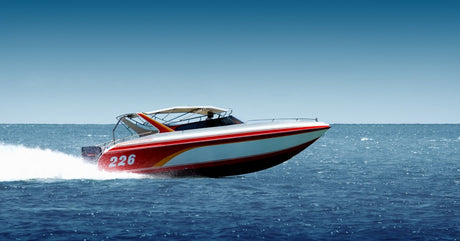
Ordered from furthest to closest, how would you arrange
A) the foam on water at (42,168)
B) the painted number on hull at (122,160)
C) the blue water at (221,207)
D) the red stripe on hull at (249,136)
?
the foam on water at (42,168)
the painted number on hull at (122,160)
the red stripe on hull at (249,136)
the blue water at (221,207)

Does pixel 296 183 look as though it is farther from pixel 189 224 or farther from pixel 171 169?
pixel 189 224

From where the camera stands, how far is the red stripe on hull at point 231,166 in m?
15.5

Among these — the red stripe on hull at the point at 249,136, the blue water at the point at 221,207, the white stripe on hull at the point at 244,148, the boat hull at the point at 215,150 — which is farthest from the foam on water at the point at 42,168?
the red stripe on hull at the point at 249,136

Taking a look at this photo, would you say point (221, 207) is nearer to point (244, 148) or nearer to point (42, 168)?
point (244, 148)

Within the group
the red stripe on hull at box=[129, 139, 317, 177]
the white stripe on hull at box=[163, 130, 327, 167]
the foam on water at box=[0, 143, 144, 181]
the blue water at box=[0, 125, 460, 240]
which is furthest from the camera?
the foam on water at box=[0, 143, 144, 181]

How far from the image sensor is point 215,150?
599 inches

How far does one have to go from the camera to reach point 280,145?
15.3 meters

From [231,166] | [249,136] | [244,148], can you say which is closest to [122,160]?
[231,166]

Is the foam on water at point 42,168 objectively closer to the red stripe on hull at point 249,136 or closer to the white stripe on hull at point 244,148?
the white stripe on hull at point 244,148

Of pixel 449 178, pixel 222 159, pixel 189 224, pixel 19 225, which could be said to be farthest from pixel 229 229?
pixel 449 178

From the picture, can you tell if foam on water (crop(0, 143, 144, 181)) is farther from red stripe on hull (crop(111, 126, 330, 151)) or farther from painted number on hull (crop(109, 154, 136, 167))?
red stripe on hull (crop(111, 126, 330, 151))

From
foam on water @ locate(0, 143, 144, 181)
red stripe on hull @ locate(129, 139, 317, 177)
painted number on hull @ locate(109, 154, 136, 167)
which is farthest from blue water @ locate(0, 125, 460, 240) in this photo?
painted number on hull @ locate(109, 154, 136, 167)

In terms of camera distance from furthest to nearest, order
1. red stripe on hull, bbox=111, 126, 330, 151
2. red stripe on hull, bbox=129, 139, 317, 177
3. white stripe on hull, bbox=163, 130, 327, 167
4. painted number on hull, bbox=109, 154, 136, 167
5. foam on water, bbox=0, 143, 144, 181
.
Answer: foam on water, bbox=0, 143, 144, 181 < painted number on hull, bbox=109, 154, 136, 167 < red stripe on hull, bbox=129, 139, 317, 177 < white stripe on hull, bbox=163, 130, 327, 167 < red stripe on hull, bbox=111, 126, 330, 151

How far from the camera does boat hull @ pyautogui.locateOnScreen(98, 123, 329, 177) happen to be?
15102 millimetres
